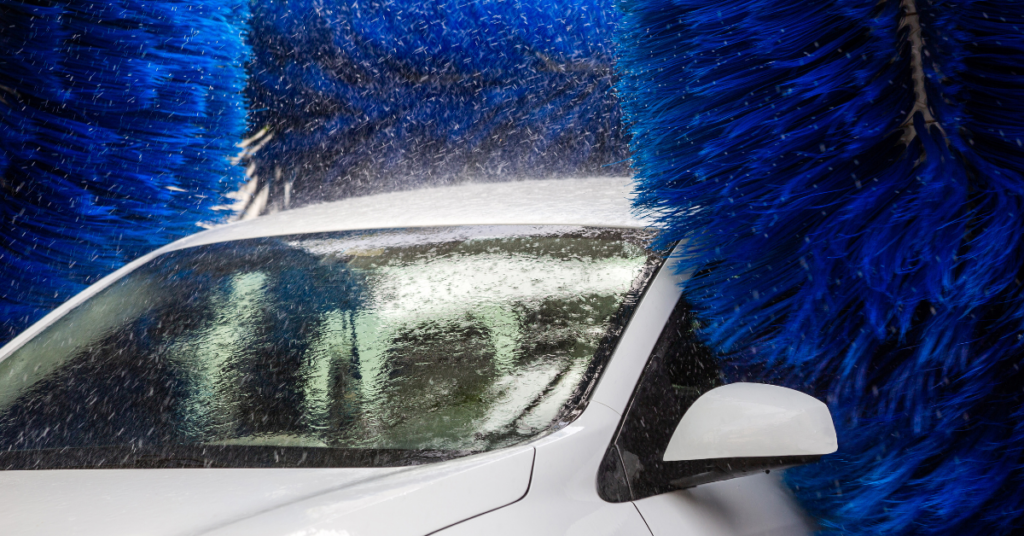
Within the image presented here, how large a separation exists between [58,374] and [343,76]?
391cm

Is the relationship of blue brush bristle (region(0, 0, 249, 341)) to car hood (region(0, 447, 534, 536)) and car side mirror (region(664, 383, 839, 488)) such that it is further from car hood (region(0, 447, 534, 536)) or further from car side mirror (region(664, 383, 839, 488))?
car side mirror (region(664, 383, 839, 488))

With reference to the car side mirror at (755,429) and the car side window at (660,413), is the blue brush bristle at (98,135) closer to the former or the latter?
the car side window at (660,413)

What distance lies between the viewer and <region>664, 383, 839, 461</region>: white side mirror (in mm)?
1199

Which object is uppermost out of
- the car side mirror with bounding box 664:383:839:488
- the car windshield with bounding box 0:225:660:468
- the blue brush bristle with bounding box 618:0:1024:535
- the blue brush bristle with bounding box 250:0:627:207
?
the blue brush bristle with bounding box 618:0:1024:535

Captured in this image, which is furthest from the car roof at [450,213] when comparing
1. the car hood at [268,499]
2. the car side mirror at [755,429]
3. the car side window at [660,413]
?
the car hood at [268,499]

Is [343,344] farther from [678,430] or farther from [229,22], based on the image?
[229,22]

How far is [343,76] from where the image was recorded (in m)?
5.32

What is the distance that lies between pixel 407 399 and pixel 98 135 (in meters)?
2.80

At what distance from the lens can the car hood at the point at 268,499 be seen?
42.3 inches

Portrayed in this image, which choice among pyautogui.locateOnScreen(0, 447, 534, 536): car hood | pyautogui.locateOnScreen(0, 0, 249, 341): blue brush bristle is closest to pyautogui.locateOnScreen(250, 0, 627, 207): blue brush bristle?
pyautogui.locateOnScreen(0, 0, 249, 341): blue brush bristle

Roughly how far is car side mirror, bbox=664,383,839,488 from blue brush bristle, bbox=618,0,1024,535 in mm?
156

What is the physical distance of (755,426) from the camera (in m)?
1.21

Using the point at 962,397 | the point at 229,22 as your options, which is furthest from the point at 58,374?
the point at 229,22

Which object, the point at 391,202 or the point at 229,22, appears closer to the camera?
the point at 391,202
